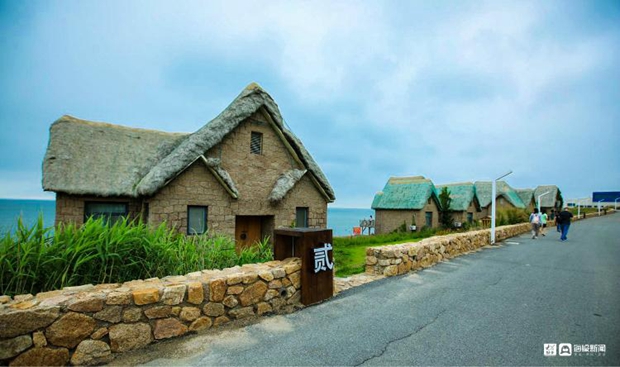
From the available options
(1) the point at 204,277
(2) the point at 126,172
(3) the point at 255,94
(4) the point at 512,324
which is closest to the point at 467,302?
(4) the point at 512,324

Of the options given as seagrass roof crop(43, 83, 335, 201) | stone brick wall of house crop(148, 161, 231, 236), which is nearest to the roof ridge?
seagrass roof crop(43, 83, 335, 201)

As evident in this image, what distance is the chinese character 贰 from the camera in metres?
5.41

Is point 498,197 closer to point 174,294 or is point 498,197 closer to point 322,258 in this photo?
point 322,258

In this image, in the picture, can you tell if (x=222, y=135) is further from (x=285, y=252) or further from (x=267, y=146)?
(x=285, y=252)

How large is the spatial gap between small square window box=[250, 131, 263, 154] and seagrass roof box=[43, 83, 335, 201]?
89cm

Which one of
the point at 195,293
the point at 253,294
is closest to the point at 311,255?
the point at 253,294

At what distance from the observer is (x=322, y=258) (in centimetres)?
553

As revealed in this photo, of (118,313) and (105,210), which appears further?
(105,210)

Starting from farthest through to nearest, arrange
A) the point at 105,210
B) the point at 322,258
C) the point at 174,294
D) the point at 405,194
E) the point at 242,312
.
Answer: the point at 405,194, the point at 105,210, the point at 322,258, the point at 242,312, the point at 174,294

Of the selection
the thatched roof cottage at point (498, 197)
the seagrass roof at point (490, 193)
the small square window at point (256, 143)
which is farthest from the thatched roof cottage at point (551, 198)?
the small square window at point (256, 143)

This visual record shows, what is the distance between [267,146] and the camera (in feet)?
40.4

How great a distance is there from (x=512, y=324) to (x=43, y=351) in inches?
243

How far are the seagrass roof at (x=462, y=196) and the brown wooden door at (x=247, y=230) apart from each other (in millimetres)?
24962

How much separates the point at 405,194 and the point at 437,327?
24828 millimetres
